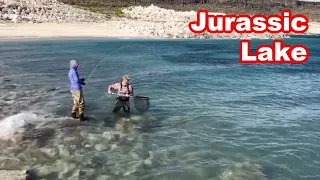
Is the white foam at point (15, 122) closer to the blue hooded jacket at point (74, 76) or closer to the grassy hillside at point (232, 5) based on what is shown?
the blue hooded jacket at point (74, 76)

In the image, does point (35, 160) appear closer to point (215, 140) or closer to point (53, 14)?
point (215, 140)

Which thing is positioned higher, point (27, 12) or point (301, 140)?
point (27, 12)

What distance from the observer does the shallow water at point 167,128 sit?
1158 centimetres

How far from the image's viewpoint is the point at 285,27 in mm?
78500

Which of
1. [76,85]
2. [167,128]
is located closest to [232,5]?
[167,128]

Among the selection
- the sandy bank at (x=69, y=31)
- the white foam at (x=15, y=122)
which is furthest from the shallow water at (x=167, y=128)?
the sandy bank at (x=69, y=31)

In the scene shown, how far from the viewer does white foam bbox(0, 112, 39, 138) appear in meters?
13.9

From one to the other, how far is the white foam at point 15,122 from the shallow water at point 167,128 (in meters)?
0.04

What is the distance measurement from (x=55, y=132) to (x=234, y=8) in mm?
115121

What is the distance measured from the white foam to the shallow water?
1.5 inches

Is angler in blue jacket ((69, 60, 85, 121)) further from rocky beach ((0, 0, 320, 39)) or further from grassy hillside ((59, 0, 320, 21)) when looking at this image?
grassy hillside ((59, 0, 320, 21))

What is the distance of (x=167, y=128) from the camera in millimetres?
15273

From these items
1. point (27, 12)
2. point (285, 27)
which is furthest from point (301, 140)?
point (285, 27)

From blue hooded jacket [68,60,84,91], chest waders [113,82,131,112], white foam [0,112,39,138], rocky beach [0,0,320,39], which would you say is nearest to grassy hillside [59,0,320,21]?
rocky beach [0,0,320,39]
